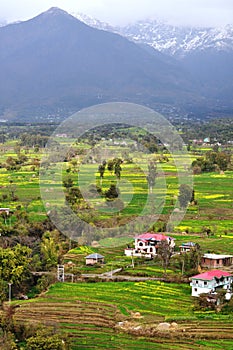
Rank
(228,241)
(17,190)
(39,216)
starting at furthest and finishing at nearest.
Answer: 1. (17,190)
2. (39,216)
3. (228,241)

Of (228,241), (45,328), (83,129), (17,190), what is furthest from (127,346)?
(83,129)

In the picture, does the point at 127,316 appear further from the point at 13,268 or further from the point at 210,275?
the point at 13,268

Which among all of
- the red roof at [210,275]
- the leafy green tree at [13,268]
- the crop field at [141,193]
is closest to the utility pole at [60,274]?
the leafy green tree at [13,268]

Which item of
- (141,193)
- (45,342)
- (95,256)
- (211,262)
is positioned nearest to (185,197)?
(141,193)

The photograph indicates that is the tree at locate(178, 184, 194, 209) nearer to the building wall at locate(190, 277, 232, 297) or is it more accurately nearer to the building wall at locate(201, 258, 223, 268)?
the building wall at locate(201, 258, 223, 268)

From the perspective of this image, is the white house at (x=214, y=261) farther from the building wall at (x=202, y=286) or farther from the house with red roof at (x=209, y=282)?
the building wall at (x=202, y=286)

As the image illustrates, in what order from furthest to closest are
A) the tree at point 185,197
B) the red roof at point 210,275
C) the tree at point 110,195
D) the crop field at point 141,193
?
the tree at point 185,197 → the tree at point 110,195 → the crop field at point 141,193 → the red roof at point 210,275

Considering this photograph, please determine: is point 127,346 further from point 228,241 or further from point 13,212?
point 13,212
